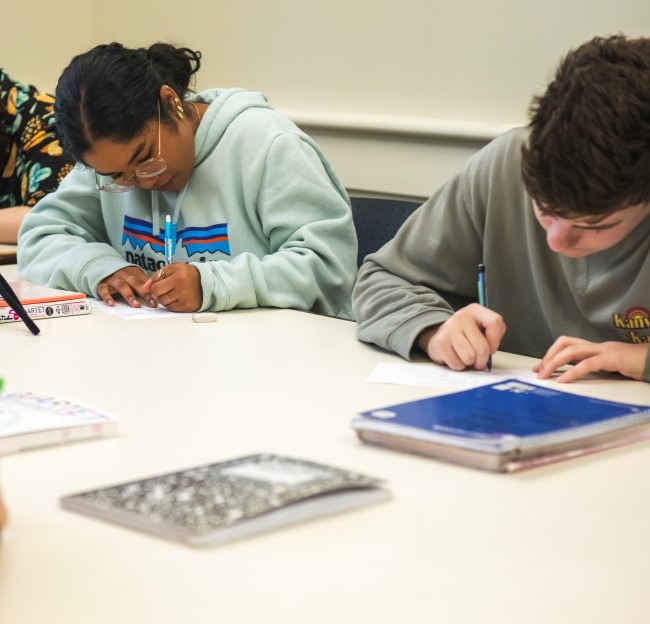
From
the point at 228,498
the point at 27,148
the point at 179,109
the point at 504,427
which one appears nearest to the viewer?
the point at 228,498

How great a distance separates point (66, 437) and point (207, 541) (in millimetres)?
318

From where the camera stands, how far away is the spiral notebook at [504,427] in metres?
0.98

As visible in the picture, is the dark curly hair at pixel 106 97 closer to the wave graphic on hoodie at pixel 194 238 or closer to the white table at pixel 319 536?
the wave graphic on hoodie at pixel 194 238

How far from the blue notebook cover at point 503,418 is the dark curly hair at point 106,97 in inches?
39.8

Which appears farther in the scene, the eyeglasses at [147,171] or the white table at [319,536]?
the eyeglasses at [147,171]

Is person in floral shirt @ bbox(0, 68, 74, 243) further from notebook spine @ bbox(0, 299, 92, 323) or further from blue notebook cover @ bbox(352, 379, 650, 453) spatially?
blue notebook cover @ bbox(352, 379, 650, 453)

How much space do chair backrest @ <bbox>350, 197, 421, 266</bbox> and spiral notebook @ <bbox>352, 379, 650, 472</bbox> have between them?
1.04 meters

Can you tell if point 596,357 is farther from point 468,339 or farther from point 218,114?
point 218,114

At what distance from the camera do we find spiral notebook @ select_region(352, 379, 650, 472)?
0.98 meters

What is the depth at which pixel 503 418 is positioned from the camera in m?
1.04

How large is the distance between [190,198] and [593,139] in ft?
3.66

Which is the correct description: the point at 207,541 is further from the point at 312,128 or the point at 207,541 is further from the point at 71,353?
the point at 312,128

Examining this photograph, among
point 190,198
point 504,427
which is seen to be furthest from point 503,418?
point 190,198

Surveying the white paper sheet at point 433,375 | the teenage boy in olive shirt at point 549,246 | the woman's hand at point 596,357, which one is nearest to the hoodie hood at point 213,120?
the teenage boy in olive shirt at point 549,246
